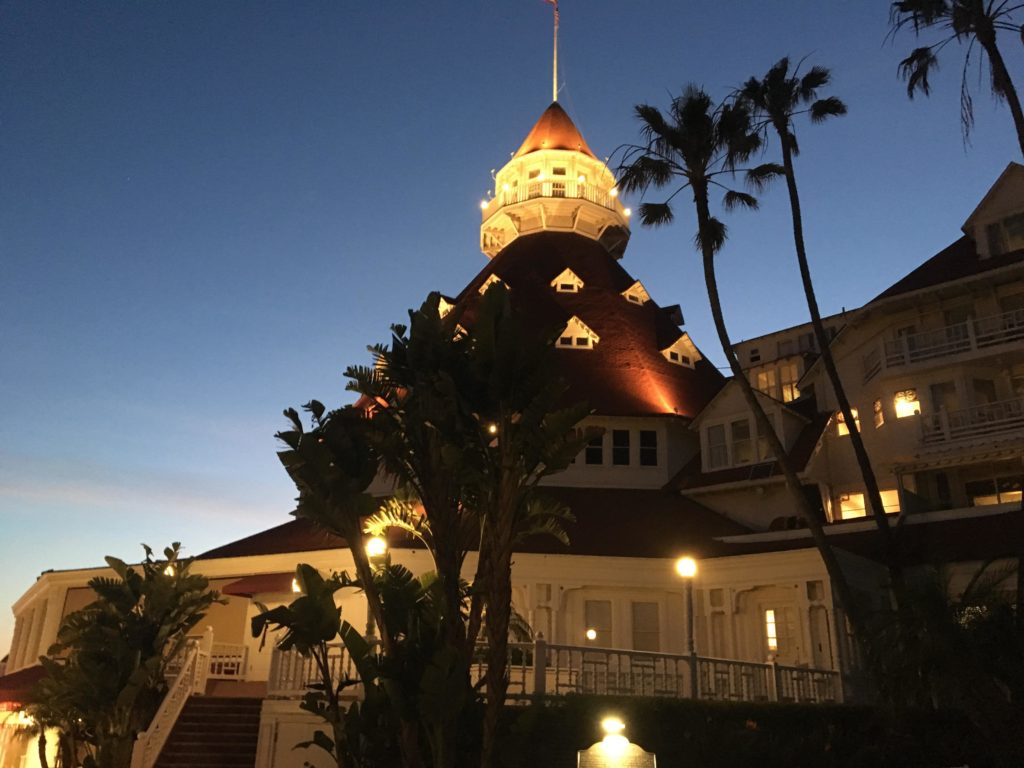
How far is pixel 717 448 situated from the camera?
96.0 ft

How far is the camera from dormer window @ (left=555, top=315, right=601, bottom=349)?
109 ft

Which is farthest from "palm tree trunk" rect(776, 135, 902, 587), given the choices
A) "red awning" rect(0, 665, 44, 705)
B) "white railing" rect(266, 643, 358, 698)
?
"red awning" rect(0, 665, 44, 705)

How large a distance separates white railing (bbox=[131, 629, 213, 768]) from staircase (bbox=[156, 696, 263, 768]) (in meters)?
0.22

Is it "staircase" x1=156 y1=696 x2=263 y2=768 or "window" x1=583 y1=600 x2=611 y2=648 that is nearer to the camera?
"staircase" x1=156 y1=696 x2=263 y2=768

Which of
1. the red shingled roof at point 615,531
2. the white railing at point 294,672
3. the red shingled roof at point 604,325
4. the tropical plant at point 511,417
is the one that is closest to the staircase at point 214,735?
the white railing at point 294,672

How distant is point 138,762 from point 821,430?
21321 mm

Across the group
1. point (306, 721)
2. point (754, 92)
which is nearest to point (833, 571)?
point (306, 721)

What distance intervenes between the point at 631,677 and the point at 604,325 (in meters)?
19.5

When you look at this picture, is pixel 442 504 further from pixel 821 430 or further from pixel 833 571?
pixel 821 430

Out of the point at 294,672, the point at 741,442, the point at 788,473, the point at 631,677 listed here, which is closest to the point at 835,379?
the point at 788,473

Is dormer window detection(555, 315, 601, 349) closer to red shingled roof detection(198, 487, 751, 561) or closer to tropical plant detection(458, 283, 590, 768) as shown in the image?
red shingled roof detection(198, 487, 751, 561)

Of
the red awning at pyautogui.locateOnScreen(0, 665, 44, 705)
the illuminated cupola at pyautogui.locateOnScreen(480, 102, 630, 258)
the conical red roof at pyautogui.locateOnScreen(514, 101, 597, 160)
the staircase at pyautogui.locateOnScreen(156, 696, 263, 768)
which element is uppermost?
the conical red roof at pyautogui.locateOnScreen(514, 101, 597, 160)

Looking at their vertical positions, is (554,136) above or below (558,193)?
above

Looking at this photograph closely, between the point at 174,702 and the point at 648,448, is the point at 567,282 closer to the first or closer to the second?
the point at 648,448
